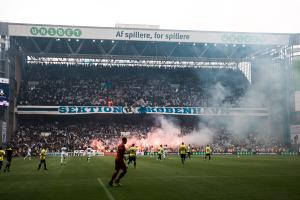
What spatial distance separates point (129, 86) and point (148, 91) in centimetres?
345

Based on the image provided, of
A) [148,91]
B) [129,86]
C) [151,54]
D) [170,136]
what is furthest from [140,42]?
[170,136]

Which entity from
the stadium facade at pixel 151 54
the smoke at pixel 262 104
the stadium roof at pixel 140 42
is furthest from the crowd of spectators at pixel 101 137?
the stadium roof at pixel 140 42

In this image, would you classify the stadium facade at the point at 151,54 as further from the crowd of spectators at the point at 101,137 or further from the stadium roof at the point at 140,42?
the crowd of spectators at the point at 101,137

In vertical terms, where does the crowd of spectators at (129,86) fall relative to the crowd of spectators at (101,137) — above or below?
above

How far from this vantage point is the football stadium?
6122cm

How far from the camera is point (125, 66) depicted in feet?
246

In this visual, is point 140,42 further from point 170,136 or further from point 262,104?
point 262,104

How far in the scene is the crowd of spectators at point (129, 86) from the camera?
68.2 m

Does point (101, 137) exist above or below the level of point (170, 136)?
below

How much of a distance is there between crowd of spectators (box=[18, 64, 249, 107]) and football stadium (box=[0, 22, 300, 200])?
0.17 metres

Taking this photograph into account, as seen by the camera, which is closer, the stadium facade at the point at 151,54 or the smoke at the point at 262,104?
the stadium facade at the point at 151,54

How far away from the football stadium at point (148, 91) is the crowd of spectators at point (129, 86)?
0.56 feet

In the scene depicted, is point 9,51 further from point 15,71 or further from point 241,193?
point 241,193

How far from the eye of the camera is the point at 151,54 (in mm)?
71500
